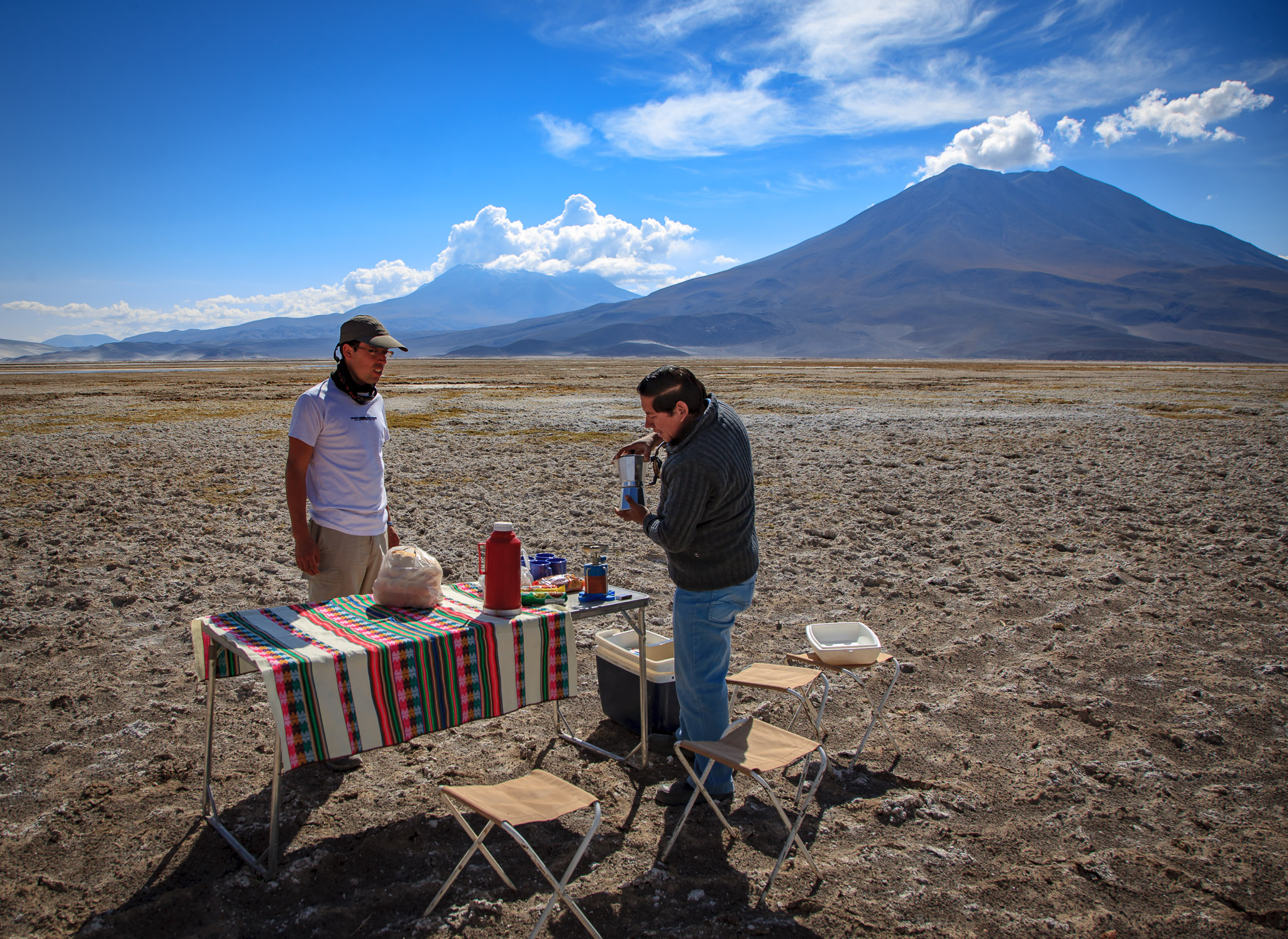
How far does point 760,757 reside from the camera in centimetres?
316

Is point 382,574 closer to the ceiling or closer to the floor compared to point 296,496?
closer to the floor

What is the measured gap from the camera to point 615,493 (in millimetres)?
10828

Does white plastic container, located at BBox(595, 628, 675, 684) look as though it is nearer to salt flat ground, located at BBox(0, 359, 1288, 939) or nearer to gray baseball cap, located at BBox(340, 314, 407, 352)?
salt flat ground, located at BBox(0, 359, 1288, 939)

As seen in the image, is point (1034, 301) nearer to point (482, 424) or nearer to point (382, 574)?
point (482, 424)

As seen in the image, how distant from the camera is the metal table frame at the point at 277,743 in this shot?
3023 mm

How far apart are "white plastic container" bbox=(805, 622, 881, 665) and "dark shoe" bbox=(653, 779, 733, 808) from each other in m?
0.87

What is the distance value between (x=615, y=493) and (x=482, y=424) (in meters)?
9.93

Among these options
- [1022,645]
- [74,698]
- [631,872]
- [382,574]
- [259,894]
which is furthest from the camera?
[1022,645]

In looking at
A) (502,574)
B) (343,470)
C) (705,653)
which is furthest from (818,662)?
(343,470)

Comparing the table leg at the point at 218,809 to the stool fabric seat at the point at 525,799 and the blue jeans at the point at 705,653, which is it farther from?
the blue jeans at the point at 705,653

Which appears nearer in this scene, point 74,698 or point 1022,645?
point 74,698

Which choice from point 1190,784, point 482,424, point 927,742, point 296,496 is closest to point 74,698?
point 296,496

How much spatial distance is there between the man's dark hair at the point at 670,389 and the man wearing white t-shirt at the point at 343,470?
143 centimetres

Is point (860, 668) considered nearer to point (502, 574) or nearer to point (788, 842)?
point (788, 842)
